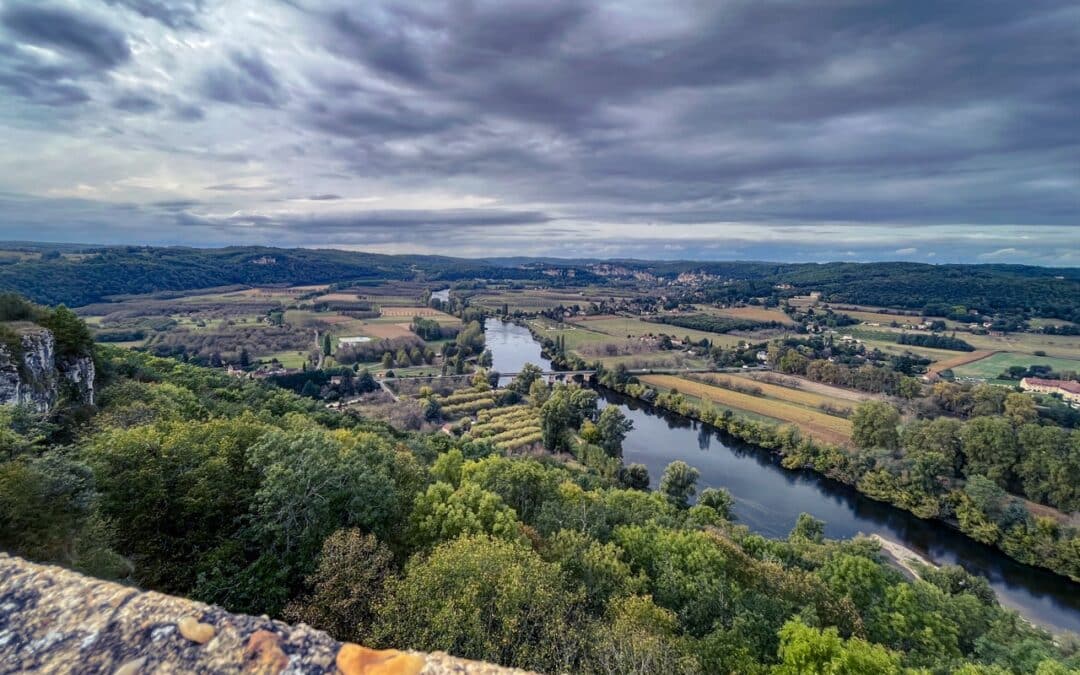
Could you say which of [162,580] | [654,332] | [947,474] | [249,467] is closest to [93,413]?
[249,467]

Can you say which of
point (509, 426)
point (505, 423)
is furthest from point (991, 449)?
point (505, 423)

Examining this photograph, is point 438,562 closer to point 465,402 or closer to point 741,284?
point 465,402

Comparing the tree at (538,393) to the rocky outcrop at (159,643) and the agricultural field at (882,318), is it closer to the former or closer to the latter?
the rocky outcrop at (159,643)

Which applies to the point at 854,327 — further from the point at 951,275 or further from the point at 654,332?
the point at 951,275

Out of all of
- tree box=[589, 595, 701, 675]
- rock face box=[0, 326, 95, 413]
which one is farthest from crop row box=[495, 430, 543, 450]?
tree box=[589, 595, 701, 675]

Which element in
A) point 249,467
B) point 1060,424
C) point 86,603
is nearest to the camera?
point 86,603

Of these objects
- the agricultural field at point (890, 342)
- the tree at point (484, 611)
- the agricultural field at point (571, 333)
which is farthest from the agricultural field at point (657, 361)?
the tree at point (484, 611)
